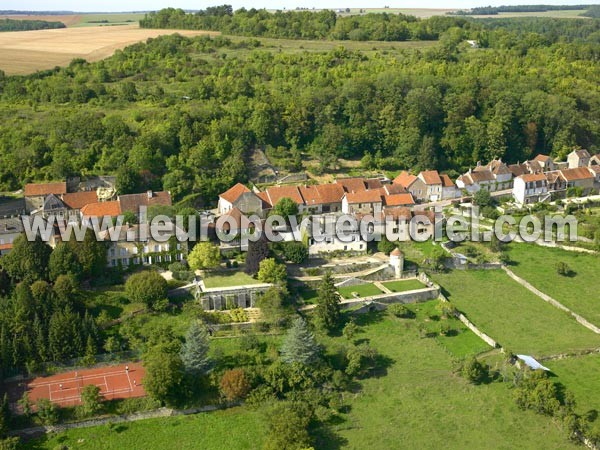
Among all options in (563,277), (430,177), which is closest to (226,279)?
(563,277)

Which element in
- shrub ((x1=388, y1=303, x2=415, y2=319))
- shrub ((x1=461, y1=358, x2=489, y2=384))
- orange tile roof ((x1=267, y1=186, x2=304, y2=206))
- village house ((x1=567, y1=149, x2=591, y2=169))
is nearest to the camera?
shrub ((x1=461, y1=358, x2=489, y2=384))

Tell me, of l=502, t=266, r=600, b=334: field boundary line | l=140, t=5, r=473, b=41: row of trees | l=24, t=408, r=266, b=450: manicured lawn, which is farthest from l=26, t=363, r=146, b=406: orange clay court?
l=140, t=5, r=473, b=41: row of trees

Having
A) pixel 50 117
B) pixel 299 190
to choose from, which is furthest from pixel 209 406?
pixel 50 117

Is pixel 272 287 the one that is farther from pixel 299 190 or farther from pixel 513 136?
pixel 513 136

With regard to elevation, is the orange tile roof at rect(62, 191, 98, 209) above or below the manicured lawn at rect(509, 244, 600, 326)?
above

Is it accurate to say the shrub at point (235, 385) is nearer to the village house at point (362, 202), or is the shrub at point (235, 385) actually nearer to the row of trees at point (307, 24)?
the village house at point (362, 202)

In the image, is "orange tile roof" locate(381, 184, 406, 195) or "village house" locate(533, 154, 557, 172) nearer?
"orange tile roof" locate(381, 184, 406, 195)

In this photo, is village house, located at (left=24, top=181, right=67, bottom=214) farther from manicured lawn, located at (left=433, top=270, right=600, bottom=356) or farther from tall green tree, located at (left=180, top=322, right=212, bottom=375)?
manicured lawn, located at (left=433, top=270, right=600, bottom=356)
